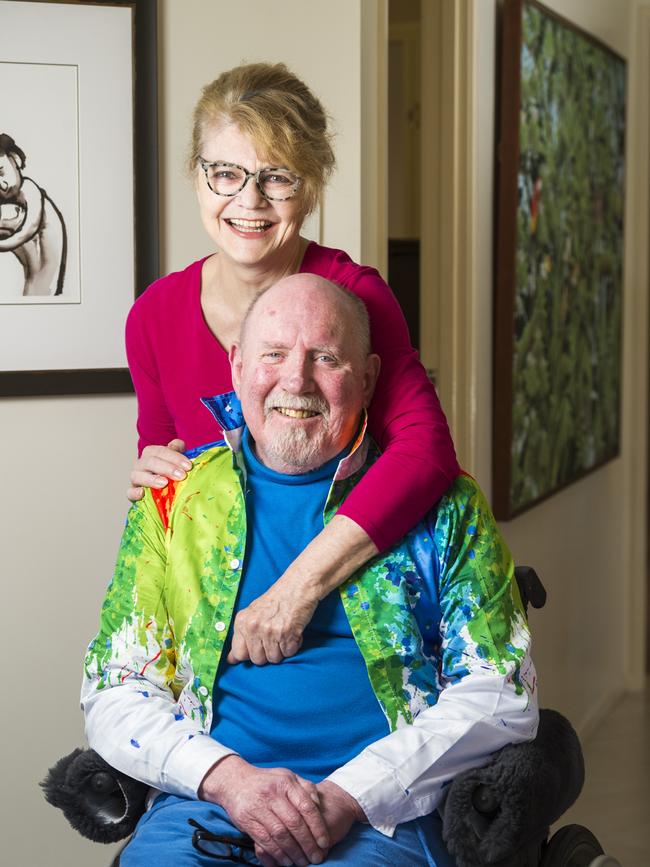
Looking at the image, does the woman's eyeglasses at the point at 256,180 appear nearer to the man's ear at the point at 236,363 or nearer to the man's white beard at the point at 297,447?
the man's ear at the point at 236,363

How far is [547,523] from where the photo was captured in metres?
3.79

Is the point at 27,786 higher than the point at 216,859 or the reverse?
the reverse

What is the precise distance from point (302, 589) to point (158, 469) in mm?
357

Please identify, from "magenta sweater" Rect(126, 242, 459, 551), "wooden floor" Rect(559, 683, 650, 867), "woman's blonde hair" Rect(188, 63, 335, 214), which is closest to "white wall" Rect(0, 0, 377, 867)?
"magenta sweater" Rect(126, 242, 459, 551)

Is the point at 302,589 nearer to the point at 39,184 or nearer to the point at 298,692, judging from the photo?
the point at 298,692

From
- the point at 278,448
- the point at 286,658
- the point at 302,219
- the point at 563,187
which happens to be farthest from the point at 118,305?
the point at 563,187

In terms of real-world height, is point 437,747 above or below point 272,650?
below

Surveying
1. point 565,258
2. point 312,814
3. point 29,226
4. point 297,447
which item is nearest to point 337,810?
point 312,814

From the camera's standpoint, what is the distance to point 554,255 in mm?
3680

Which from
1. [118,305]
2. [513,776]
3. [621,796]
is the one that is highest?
[118,305]

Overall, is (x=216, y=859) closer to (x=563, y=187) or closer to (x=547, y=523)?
(x=547, y=523)

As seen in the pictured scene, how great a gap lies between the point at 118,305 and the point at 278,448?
0.83 m

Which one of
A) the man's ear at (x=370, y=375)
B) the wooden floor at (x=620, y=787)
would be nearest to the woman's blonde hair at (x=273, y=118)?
the man's ear at (x=370, y=375)

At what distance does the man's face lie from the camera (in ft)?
5.93
